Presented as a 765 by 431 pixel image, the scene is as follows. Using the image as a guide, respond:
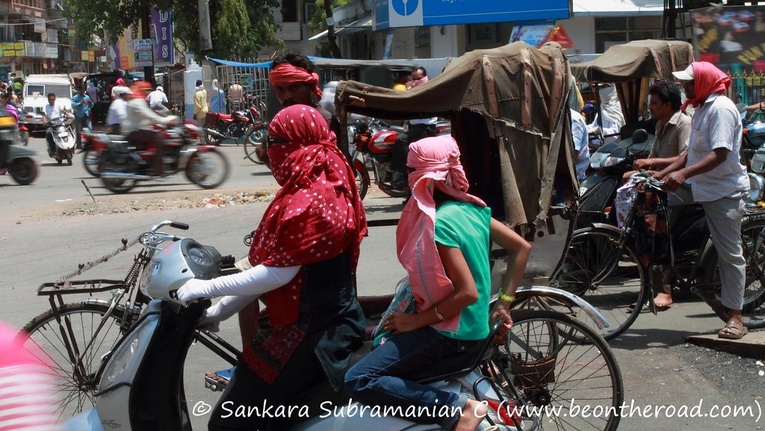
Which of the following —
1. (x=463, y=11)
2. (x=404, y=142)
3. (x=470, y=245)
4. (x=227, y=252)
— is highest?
(x=463, y=11)

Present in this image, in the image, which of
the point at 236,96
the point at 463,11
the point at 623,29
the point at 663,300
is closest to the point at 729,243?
the point at 663,300

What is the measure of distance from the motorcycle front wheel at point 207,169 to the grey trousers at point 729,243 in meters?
9.73

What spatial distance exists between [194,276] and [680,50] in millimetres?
7070

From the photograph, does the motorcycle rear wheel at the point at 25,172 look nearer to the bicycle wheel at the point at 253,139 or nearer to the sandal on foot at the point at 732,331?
the bicycle wheel at the point at 253,139

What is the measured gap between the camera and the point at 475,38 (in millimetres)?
28125

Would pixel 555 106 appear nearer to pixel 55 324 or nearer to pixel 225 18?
pixel 55 324

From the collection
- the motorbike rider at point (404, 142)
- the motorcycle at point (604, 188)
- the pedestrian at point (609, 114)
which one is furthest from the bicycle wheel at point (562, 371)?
the motorbike rider at point (404, 142)

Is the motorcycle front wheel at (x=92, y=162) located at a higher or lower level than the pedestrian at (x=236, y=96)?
lower

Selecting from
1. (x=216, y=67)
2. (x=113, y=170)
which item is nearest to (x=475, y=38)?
(x=216, y=67)

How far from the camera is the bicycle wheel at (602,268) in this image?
19.6 ft

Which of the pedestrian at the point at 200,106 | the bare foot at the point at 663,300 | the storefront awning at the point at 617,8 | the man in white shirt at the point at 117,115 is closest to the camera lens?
the bare foot at the point at 663,300

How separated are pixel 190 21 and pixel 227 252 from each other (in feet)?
80.4

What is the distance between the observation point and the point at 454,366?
338 cm

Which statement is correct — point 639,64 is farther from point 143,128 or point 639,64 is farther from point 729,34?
point 143,128
